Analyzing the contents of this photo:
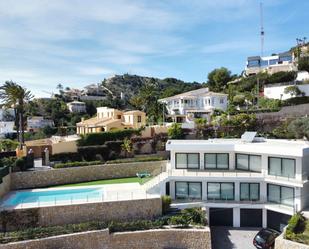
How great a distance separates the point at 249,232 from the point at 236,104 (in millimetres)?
39342

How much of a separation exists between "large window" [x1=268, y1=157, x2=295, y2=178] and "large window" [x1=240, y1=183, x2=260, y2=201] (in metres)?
1.78

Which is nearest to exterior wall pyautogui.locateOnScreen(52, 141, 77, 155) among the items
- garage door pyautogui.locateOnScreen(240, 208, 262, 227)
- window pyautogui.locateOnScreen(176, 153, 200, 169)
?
window pyautogui.locateOnScreen(176, 153, 200, 169)

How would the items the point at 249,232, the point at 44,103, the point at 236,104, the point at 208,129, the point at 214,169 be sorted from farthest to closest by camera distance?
1. the point at 44,103
2. the point at 236,104
3. the point at 208,129
4. the point at 214,169
5. the point at 249,232

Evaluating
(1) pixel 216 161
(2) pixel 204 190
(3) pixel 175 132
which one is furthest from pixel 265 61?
(2) pixel 204 190

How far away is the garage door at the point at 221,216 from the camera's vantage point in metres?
28.5

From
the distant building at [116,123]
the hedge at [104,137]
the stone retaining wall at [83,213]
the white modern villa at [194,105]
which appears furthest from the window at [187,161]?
the white modern villa at [194,105]

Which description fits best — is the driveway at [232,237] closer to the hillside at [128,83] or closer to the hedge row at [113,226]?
the hedge row at [113,226]

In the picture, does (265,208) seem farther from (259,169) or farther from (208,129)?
(208,129)

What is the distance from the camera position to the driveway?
2456cm

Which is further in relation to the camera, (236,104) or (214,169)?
(236,104)

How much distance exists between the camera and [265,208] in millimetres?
27266

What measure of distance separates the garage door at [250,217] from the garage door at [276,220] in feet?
2.48

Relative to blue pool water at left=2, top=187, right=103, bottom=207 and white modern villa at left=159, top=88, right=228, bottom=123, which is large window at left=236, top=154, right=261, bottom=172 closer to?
blue pool water at left=2, top=187, right=103, bottom=207

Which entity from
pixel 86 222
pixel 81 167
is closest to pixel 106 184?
pixel 81 167
